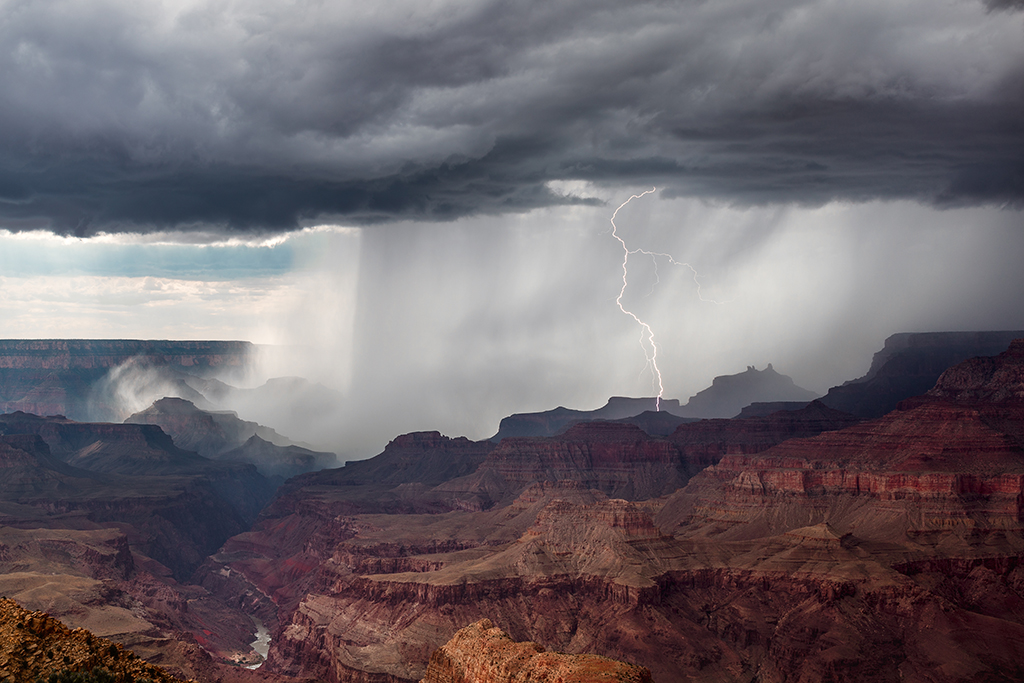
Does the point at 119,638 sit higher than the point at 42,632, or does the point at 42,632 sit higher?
the point at 42,632

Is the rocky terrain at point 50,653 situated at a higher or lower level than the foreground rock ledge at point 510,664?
higher

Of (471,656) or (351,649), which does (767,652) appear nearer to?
(351,649)

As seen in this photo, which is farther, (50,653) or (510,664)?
(510,664)

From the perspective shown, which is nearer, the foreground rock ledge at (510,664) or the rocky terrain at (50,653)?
the rocky terrain at (50,653)

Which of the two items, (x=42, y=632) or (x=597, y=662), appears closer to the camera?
(x=42, y=632)

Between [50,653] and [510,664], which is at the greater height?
[50,653]

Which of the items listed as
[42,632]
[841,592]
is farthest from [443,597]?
[42,632]

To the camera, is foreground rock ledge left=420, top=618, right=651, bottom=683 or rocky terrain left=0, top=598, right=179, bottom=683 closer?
rocky terrain left=0, top=598, right=179, bottom=683

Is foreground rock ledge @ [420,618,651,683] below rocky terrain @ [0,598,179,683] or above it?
below
